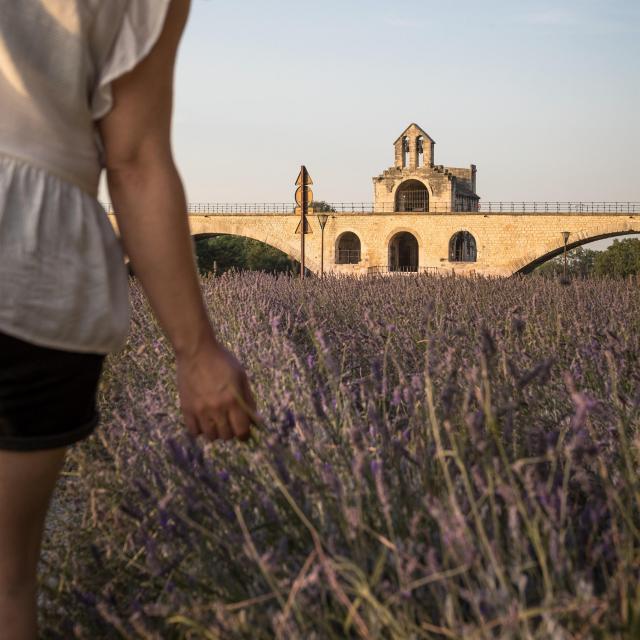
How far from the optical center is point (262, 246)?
7238 cm

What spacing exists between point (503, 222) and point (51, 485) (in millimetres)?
44661

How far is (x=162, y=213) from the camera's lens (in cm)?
115

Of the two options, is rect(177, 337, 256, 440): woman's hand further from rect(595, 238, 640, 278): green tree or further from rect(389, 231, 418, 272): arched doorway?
rect(389, 231, 418, 272): arched doorway

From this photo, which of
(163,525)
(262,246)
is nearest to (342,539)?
(163,525)

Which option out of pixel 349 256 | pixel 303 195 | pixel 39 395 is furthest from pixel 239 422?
pixel 349 256

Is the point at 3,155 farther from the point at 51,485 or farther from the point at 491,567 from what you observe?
the point at 491,567

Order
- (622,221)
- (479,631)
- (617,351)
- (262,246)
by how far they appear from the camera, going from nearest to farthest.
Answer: (479,631)
(617,351)
(622,221)
(262,246)

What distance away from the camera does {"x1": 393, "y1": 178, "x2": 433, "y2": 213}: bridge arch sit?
53.2m

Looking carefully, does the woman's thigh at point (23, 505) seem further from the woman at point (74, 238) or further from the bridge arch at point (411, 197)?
the bridge arch at point (411, 197)

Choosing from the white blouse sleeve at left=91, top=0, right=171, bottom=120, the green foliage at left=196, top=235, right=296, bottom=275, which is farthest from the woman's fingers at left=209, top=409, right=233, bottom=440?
the green foliage at left=196, top=235, right=296, bottom=275

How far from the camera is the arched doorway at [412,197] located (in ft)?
175

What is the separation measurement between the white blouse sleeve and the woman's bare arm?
17 millimetres

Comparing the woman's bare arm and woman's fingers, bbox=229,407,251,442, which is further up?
the woman's bare arm

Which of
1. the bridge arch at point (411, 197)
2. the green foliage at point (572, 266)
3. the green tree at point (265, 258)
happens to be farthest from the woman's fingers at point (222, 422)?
the green tree at point (265, 258)
